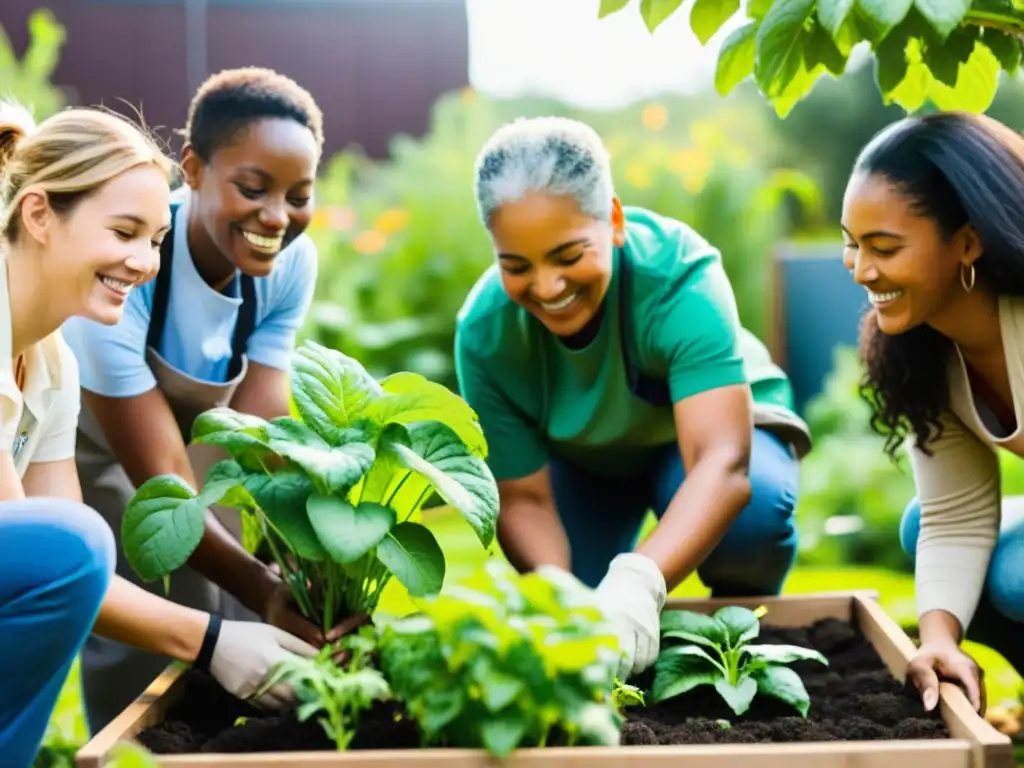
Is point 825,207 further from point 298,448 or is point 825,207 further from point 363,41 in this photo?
point 298,448

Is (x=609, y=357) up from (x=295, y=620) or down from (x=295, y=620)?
up

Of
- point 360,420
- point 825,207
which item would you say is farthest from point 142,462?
point 825,207

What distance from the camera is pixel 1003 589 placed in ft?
7.01

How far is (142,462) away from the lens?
2.16 m

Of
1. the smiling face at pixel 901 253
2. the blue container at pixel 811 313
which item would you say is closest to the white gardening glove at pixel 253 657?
the smiling face at pixel 901 253

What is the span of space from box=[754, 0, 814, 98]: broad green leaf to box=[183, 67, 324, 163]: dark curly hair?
80 cm

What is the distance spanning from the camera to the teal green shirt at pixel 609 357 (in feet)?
7.34

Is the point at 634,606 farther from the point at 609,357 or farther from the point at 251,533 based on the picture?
the point at 251,533

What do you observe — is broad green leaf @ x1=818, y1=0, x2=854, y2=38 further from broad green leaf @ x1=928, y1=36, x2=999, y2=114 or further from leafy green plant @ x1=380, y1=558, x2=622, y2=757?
leafy green plant @ x1=380, y1=558, x2=622, y2=757

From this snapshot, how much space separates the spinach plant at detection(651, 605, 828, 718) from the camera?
6.20ft

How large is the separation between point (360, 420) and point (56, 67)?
17.3 feet

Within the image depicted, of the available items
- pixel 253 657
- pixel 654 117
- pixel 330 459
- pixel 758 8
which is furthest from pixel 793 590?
pixel 654 117

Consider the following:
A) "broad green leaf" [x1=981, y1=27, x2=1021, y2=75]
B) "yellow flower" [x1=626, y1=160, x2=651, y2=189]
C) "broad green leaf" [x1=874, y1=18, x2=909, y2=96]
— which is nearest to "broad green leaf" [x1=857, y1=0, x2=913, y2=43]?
"broad green leaf" [x1=874, y1=18, x2=909, y2=96]

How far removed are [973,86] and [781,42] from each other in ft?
1.66
